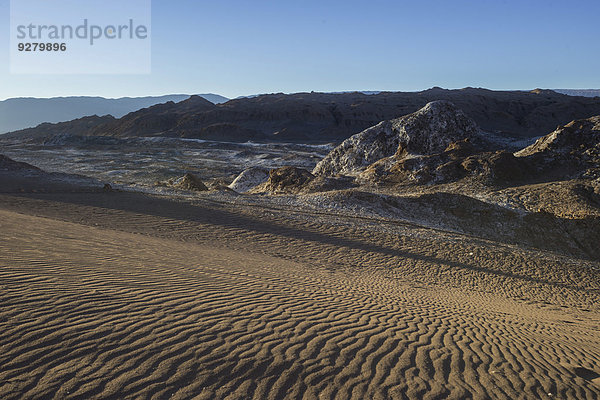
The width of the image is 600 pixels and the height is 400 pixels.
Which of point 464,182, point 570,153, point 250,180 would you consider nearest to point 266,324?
point 464,182

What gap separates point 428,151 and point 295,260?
21689 mm

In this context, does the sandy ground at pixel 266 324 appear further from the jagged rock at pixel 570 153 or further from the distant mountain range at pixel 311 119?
the distant mountain range at pixel 311 119

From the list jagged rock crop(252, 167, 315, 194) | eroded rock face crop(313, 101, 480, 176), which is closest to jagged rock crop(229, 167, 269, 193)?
jagged rock crop(252, 167, 315, 194)

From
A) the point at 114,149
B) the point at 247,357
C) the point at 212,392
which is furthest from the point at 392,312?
the point at 114,149

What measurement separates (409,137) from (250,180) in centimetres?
1218

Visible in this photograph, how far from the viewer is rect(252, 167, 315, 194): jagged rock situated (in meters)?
24.7

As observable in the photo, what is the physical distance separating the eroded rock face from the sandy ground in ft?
62.5

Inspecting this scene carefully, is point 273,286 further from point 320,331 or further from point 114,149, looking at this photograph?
point 114,149

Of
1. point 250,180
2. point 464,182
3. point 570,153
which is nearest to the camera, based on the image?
point 464,182

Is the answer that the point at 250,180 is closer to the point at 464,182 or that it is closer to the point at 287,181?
the point at 287,181

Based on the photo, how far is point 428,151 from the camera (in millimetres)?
30094

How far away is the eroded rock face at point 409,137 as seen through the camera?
98.7 ft

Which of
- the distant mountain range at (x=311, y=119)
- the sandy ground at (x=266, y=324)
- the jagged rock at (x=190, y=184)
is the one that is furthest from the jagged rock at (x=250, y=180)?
the distant mountain range at (x=311, y=119)

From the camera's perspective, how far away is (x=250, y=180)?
98.6ft
